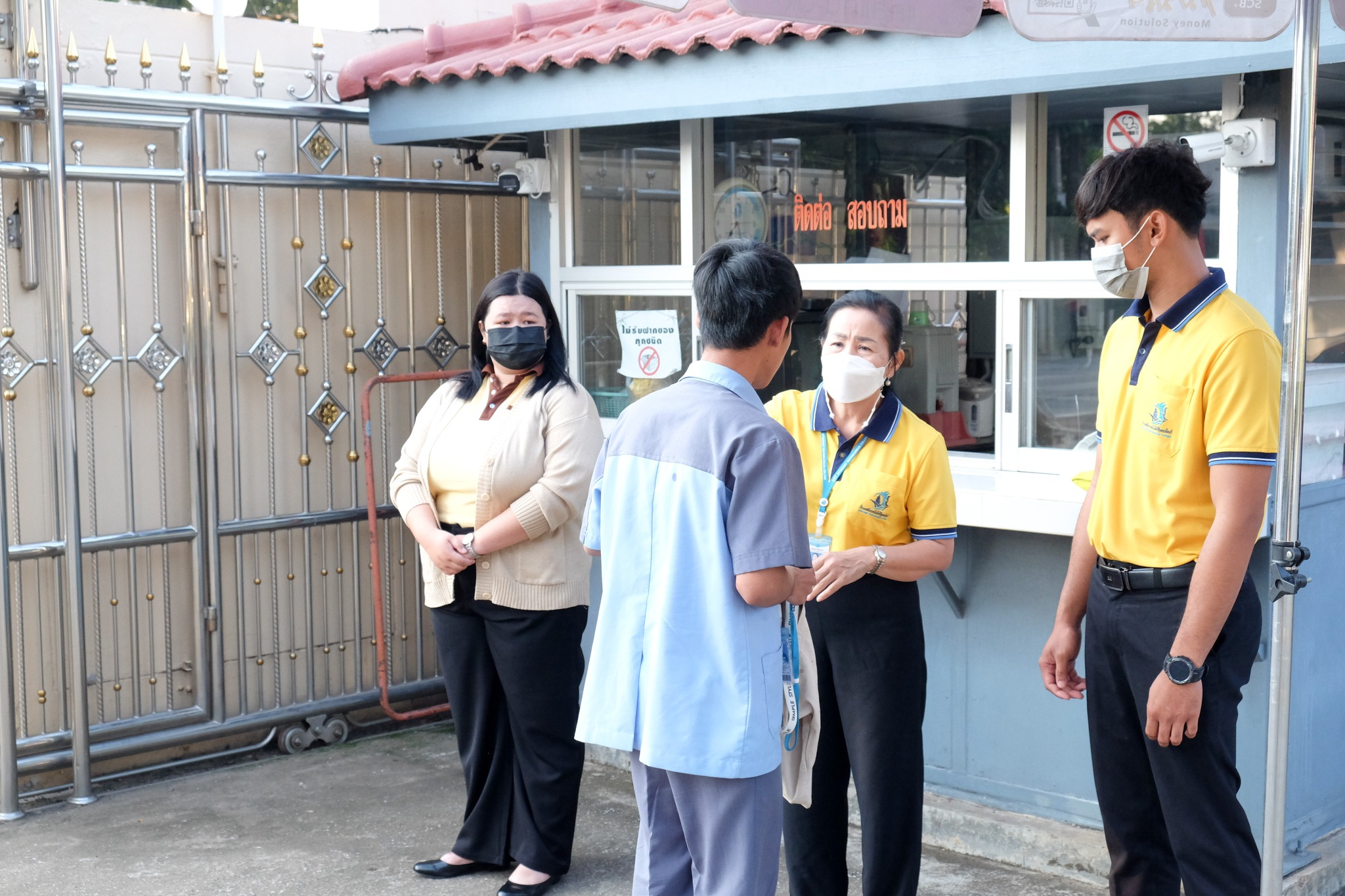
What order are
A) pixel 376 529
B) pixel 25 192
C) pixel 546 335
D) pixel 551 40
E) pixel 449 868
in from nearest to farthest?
1. pixel 546 335
2. pixel 449 868
3. pixel 25 192
4. pixel 551 40
5. pixel 376 529

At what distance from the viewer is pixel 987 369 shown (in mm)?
4184

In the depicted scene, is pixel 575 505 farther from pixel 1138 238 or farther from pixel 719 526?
pixel 1138 238

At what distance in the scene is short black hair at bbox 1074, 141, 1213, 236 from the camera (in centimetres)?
265

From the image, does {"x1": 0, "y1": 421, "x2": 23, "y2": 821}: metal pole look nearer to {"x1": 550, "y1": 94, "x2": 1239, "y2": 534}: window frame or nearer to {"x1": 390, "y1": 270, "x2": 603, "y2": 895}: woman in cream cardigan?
{"x1": 390, "y1": 270, "x2": 603, "y2": 895}: woman in cream cardigan

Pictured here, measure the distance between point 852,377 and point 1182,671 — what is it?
0.98 meters

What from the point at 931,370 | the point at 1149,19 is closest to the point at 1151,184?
the point at 1149,19

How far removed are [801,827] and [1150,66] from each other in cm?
194

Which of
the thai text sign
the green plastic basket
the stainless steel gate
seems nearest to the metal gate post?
the stainless steel gate

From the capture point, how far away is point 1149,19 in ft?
7.87

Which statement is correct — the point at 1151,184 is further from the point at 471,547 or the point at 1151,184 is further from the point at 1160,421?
the point at 471,547

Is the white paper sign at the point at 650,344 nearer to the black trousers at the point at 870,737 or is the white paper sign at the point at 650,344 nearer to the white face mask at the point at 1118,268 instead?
the black trousers at the point at 870,737

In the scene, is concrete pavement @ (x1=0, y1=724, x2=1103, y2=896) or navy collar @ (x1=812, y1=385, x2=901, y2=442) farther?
concrete pavement @ (x1=0, y1=724, x2=1103, y2=896)

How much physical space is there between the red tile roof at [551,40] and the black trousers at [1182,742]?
203 centimetres

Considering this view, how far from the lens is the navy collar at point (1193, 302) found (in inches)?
104
